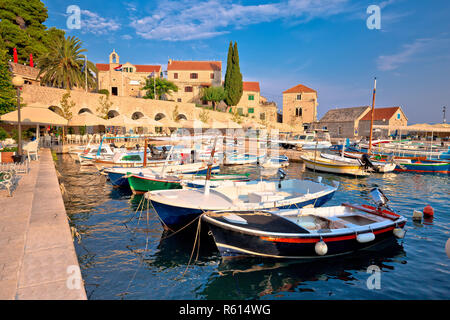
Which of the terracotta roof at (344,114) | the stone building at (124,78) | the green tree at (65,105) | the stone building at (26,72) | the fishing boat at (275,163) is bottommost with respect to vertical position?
the fishing boat at (275,163)

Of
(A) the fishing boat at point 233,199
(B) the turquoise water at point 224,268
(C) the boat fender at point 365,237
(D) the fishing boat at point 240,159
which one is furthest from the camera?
(D) the fishing boat at point 240,159

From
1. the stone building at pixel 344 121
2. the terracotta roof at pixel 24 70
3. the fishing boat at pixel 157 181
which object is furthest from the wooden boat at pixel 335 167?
the stone building at pixel 344 121

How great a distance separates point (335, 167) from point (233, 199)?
16076mm

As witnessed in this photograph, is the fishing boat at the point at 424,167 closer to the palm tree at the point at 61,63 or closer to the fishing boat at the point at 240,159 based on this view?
the fishing boat at the point at 240,159

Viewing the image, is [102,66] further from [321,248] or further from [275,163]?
[321,248]

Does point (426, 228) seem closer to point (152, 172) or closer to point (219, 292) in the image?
point (219, 292)

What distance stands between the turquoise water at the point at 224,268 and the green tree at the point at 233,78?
5468cm

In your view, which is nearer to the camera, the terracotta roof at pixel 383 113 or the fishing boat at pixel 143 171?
the fishing boat at pixel 143 171

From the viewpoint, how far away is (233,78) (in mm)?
63812

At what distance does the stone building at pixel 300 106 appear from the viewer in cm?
7038

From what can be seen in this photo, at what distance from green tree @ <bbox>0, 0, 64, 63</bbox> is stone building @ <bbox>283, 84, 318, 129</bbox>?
49.6m

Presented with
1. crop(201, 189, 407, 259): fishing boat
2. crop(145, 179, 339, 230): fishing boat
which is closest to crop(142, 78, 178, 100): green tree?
crop(145, 179, 339, 230): fishing boat

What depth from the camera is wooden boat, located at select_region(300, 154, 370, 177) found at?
23.2m
